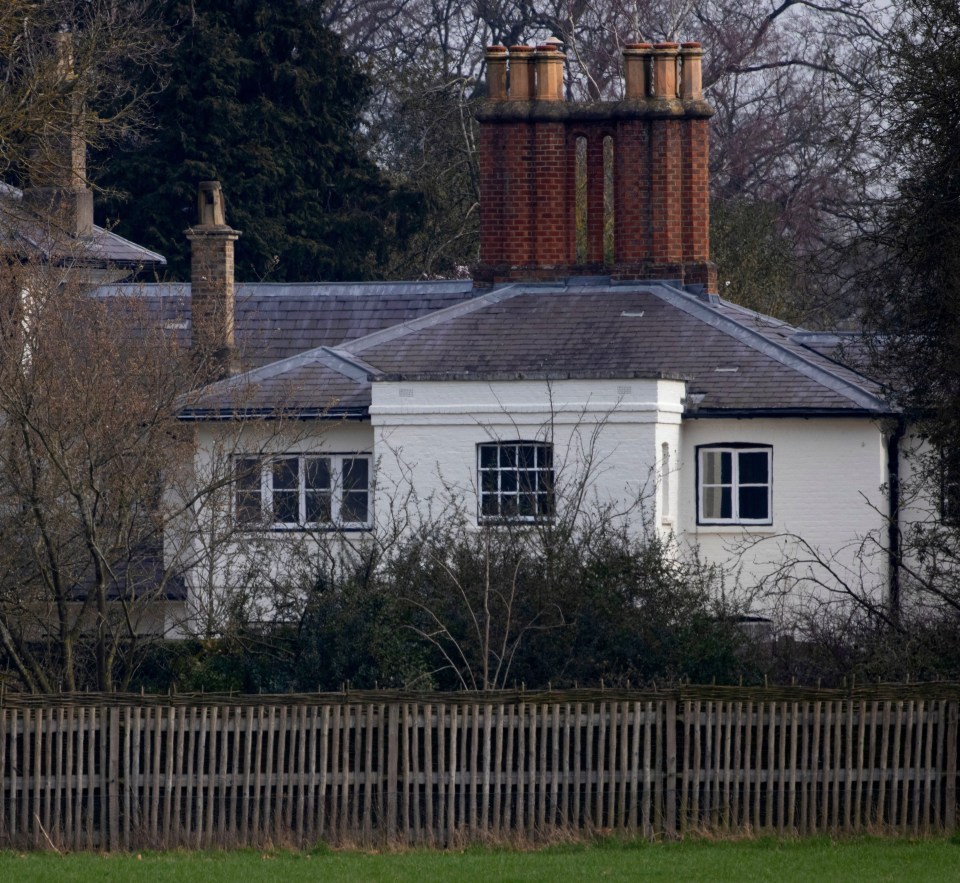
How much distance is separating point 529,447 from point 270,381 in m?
3.65

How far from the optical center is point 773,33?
43750 millimetres

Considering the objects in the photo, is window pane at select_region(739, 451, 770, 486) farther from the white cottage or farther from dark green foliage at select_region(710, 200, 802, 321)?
dark green foliage at select_region(710, 200, 802, 321)

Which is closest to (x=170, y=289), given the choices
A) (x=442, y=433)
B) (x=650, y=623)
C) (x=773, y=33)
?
Result: (x=442, y=433)

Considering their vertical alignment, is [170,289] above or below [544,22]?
below

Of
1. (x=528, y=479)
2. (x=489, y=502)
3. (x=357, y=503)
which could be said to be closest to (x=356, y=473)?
(x=357, y=503)

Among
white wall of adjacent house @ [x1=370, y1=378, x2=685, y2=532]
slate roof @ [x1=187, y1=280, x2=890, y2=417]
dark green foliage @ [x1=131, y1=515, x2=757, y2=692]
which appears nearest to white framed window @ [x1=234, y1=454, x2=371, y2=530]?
white wall of adjacent house @ [x1=370, y1=378, x2=685, y2=532]

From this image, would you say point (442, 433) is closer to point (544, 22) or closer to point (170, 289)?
point (170, 289)

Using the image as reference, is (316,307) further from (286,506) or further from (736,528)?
(736,528)

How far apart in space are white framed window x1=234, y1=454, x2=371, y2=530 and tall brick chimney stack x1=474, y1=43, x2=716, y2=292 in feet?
15.6

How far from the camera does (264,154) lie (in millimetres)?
36219

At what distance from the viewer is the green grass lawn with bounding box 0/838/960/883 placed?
12.7 m

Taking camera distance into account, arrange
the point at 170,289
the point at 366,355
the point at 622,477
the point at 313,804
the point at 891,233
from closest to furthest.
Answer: the point at 313,804, the point at 891,233, the point at 622,477, the point at 366,355, the point at 170,289

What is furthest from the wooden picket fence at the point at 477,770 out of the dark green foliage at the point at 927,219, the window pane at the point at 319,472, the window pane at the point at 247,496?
the window pane at the point at 319,472

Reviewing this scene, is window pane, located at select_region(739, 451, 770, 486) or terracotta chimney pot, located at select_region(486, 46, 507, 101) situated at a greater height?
terracotta chimney pot, located at select_region(486, 46, 507, 101)
